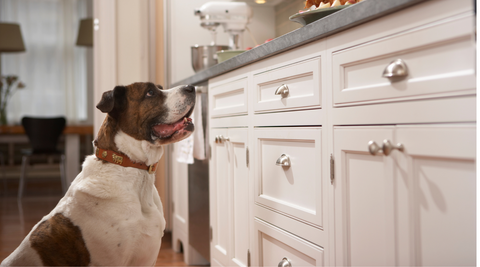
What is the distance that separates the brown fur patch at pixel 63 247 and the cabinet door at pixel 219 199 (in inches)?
25.9

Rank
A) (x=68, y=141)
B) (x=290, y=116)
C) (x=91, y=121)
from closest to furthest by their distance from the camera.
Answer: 1. (x=290, y=116)
2. (x=68, y=141)
3. (x=91, y=121)

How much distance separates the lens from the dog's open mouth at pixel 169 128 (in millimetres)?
1363

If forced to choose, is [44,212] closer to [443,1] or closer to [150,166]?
[150,166]

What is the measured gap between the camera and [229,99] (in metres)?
1.71

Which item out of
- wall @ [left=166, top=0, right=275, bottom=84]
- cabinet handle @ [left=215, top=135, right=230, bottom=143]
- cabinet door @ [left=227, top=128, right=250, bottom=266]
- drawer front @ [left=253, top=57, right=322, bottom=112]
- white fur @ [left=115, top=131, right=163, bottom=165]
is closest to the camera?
drawer front @ [left=253, top=57, right=322, bottom=112]

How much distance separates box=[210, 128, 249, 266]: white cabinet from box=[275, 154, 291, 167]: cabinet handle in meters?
0.28

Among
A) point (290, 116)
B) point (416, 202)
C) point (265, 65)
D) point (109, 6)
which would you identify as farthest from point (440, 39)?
point (109, 6)

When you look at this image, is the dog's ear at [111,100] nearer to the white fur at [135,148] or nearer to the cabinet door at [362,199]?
the white fur at [135,148]

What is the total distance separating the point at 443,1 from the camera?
2.32 feet

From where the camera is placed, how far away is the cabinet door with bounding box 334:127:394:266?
85 centimetres

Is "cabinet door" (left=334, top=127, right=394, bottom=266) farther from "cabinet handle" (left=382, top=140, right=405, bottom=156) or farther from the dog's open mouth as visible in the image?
the dog's open mouth

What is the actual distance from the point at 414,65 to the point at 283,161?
565 mm

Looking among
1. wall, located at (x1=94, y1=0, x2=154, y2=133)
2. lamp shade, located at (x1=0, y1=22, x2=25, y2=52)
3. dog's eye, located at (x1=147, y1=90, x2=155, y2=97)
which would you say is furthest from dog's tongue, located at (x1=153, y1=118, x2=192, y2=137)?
lamp shade, located at (x1=0, y1=22, x2=25, y2=52)

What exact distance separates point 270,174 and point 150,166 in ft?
1.33
